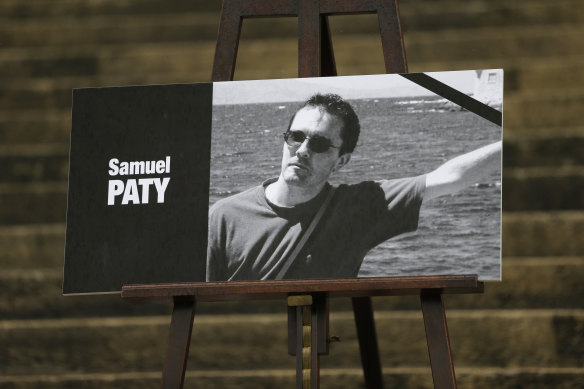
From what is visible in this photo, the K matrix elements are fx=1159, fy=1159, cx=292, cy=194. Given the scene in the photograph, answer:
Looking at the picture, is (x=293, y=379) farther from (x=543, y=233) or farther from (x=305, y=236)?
(x=305, y=236)

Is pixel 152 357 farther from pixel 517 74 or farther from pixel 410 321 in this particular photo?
pixel 517 74

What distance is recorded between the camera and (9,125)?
3463 mm

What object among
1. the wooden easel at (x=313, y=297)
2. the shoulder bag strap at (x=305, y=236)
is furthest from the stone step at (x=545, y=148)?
the shoulder bag strap at (x=305, y=236)

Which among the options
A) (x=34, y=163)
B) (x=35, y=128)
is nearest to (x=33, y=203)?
(x=34, y=163)

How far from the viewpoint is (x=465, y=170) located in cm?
196

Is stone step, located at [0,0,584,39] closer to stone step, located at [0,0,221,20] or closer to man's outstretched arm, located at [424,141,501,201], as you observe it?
stone step, located at [0,0,221,20]

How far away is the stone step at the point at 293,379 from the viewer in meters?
2.95

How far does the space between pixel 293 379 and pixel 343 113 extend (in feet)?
3.99

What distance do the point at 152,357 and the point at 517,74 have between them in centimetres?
130

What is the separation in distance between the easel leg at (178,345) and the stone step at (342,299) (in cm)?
125

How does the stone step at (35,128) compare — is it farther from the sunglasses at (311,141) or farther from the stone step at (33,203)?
the sunglasses at (311,141)

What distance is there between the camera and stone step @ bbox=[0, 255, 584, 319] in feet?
10.0

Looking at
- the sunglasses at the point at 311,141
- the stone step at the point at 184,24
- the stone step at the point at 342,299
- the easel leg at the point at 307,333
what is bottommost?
the easel leg at the point at 307,333

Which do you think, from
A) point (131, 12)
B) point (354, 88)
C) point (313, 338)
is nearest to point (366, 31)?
point (131, 12)
